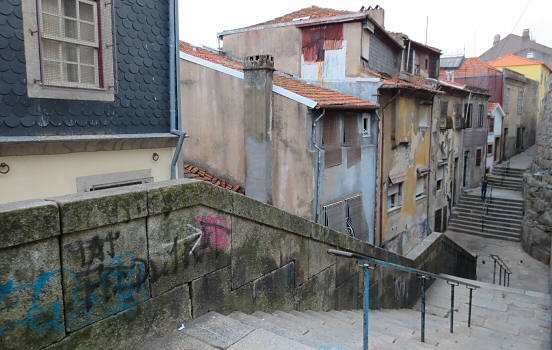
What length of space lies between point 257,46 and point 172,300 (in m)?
12.7

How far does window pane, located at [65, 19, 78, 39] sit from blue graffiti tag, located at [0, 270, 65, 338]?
451 cm

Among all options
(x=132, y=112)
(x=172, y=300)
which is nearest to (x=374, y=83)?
(x=132, y=112)

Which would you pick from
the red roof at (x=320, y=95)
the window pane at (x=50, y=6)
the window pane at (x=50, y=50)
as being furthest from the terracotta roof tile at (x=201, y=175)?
the window pane at (x=50, y=6)

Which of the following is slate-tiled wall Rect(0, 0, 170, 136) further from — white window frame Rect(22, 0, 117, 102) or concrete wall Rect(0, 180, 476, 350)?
concrete wall Rect(0, 180, 476, 350)

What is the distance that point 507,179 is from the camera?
2680 centimetres

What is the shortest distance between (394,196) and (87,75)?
39.0 feet

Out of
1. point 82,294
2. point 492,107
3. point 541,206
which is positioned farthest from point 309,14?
point 492,107

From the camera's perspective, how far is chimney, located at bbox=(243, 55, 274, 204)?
10.8 m

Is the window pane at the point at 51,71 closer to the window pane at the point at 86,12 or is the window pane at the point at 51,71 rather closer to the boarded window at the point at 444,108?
the window pane at the point at 86,12

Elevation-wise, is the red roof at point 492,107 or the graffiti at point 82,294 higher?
the red roof at point 492,107

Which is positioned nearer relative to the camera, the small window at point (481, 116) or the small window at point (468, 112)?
the small window at point (468, 112)

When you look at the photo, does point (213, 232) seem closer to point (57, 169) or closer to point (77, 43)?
point (57, 169)

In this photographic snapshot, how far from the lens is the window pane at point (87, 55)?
6.36 metres

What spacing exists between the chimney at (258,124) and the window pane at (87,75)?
5.04 meters
